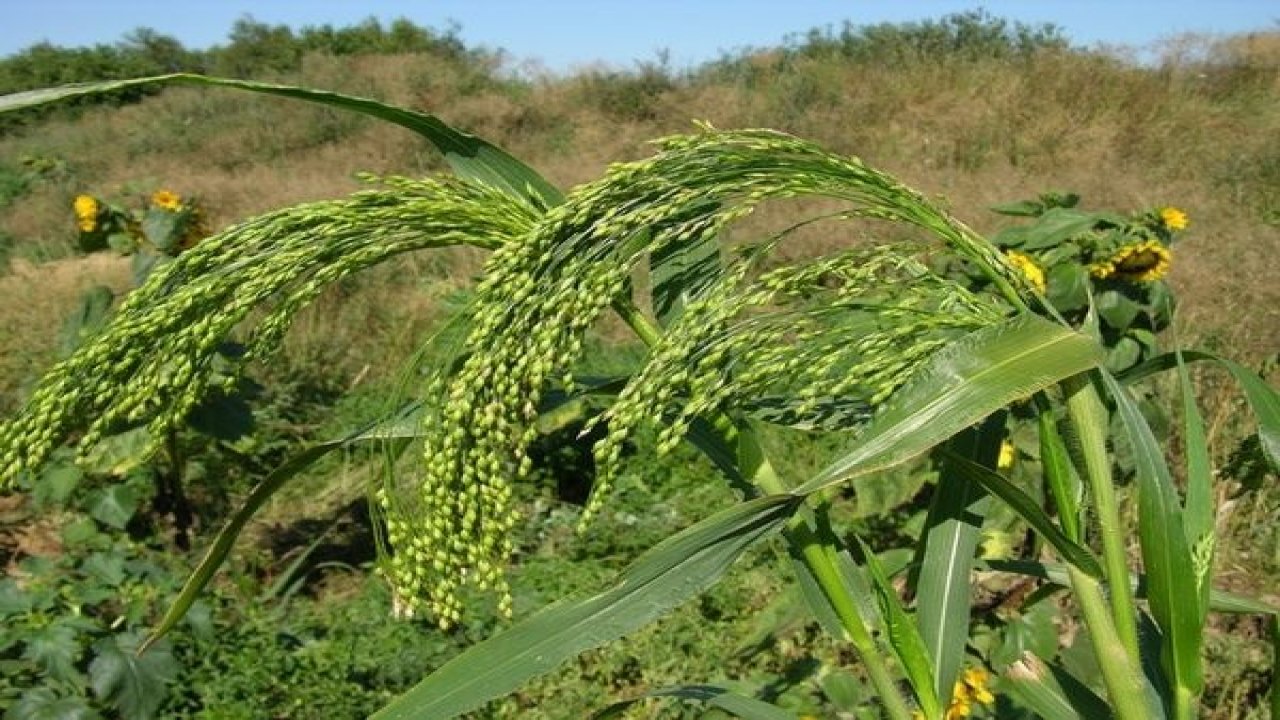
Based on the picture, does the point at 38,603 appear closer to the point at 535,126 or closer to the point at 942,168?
the point at 942,168

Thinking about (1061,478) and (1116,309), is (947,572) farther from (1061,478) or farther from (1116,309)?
(1116,309)

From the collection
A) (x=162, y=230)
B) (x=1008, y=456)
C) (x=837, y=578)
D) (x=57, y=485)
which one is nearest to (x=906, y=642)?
(x=837, y=578)

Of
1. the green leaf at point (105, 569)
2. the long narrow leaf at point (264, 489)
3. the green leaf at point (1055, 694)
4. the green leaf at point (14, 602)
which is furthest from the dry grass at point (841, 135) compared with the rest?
the long narrow leaf at point (264, 489)

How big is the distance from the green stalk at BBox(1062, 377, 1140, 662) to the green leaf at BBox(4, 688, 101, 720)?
2.18 m

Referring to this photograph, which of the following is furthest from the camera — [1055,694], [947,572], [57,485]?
[57,485]

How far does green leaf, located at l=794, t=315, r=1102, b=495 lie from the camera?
2.91 feet

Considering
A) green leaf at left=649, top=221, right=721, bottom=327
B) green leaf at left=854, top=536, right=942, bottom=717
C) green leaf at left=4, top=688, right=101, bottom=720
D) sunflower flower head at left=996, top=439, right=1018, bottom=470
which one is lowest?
sunflower flower head at left=996, top=439, right=1018, bottom=470

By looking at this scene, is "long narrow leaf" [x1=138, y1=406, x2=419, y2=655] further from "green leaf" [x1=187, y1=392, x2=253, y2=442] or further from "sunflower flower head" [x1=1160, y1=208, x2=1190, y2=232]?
"green leaf" [x1=187, y1=392, x2=253, y2=442]

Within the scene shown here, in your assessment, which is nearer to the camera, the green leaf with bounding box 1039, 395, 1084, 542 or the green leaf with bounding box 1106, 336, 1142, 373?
the green leaf with bounding box 1039, 395, 1084, 542

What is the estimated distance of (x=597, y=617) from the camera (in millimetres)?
936

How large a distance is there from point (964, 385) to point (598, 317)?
0.88ft

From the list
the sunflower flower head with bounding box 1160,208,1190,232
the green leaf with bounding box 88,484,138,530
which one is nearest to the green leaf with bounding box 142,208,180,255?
the green leaf with bounding box 88,484,138,530

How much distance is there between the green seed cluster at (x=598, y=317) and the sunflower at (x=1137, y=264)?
2385 millimetres

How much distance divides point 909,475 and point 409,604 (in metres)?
2.68
